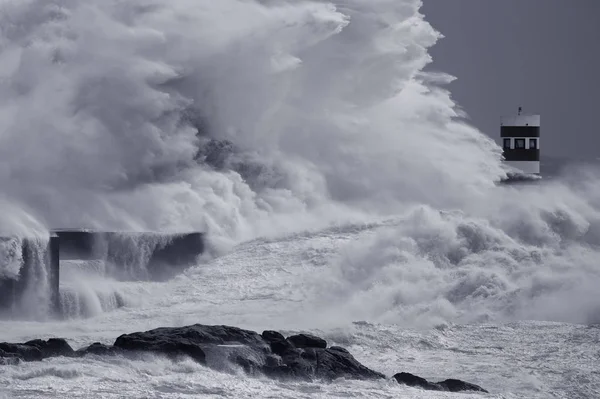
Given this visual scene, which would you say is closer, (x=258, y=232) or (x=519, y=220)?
(x=519, y=220)

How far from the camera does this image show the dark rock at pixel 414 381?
1694cm

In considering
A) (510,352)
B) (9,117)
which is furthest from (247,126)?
(510,352)

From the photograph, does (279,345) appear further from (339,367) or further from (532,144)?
(532,144)

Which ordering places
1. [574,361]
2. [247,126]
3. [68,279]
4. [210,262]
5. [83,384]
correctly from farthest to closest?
[247,126] < [210,262] < [68,279] < [574,361] < [83,384]

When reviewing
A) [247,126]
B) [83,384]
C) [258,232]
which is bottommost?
[83,384]

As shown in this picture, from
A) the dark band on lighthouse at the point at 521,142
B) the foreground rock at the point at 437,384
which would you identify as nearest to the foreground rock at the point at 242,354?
the foreground rock at the point at 437,384

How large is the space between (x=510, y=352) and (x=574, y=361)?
96 cm

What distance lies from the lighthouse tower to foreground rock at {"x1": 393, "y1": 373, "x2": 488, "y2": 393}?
1594 cm

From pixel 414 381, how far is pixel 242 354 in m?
1.99

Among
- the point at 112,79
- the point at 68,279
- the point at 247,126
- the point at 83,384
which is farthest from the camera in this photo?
the point at 247,126

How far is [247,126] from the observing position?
115 feet

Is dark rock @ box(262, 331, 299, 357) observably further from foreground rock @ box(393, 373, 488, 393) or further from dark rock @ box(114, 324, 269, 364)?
foreground rock @ box(393, 373, 488, 393)

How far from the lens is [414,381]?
1706cm

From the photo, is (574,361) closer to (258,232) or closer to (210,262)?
(210,262)
